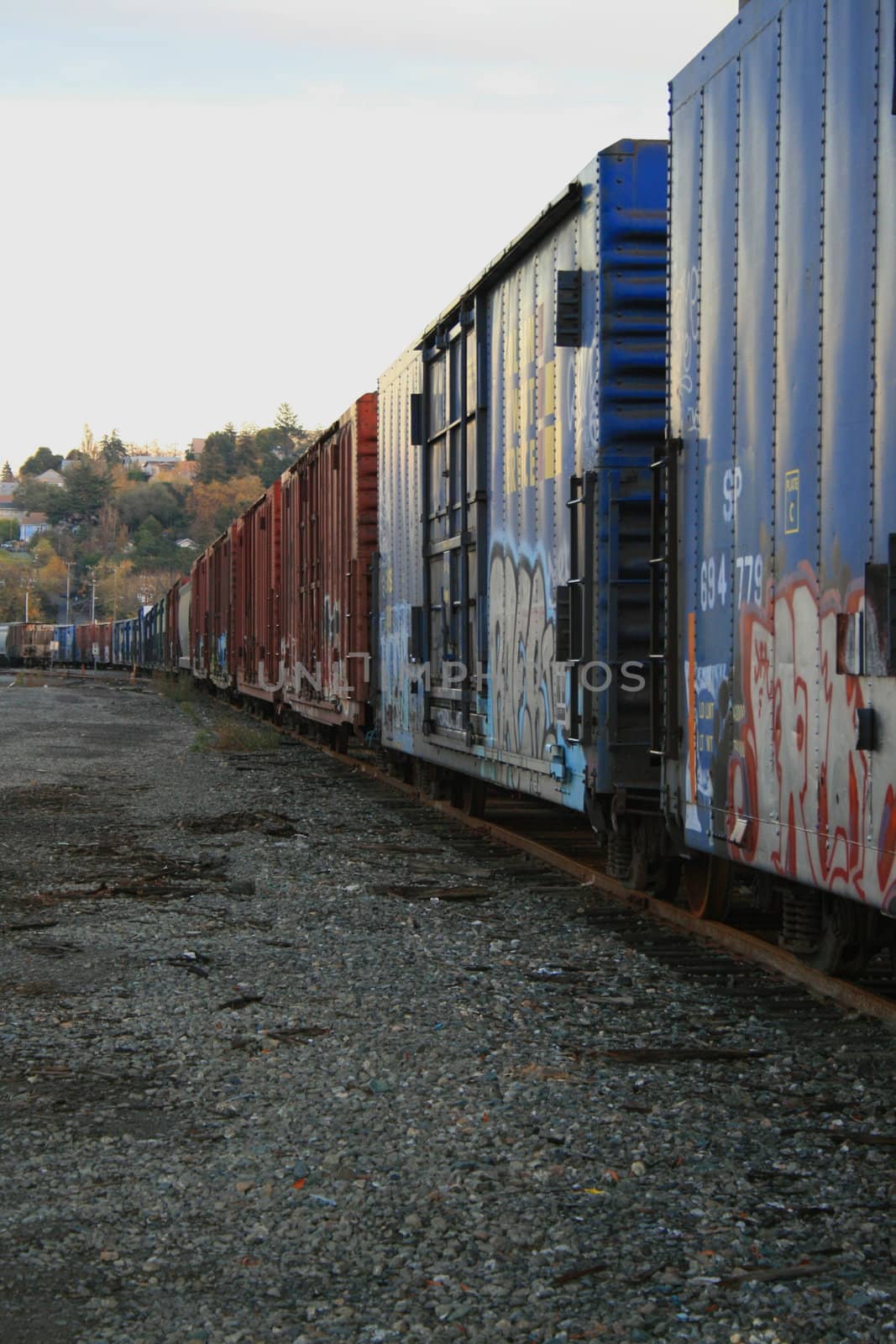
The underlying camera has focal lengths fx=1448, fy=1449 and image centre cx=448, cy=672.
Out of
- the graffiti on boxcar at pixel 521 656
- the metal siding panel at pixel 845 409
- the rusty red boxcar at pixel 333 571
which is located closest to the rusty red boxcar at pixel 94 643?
the rusty red boxcar at pixel 333 571

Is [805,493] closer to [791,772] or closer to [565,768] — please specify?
[791,772]

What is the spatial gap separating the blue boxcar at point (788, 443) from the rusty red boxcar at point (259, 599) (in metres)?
16.6

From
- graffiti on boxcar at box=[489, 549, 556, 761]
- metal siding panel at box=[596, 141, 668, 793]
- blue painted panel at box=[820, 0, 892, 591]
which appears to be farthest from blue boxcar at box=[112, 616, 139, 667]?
blue painted panel at box=[820, 0, 892, 591]

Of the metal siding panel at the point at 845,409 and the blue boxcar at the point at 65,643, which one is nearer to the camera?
the metal siding panel at the point at 845,409

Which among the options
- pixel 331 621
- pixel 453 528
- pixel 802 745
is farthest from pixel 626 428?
pixel 331 621

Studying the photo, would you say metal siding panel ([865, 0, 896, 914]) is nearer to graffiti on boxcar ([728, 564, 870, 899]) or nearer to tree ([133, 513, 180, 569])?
graffiti on boxcar ([728, 564, 870, 899])

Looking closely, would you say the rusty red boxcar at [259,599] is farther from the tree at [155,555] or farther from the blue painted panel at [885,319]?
the tree at [155,555]

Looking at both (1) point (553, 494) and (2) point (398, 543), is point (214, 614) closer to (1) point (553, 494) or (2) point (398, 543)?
(2) point (398, 543)

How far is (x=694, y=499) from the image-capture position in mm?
6461

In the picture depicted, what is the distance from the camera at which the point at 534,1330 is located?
310 centimetres

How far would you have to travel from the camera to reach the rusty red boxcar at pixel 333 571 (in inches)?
595

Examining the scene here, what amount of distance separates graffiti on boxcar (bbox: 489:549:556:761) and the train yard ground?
108 cm

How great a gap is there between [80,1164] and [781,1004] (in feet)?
9.77

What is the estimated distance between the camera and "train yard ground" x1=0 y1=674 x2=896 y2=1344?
3.25 metres
